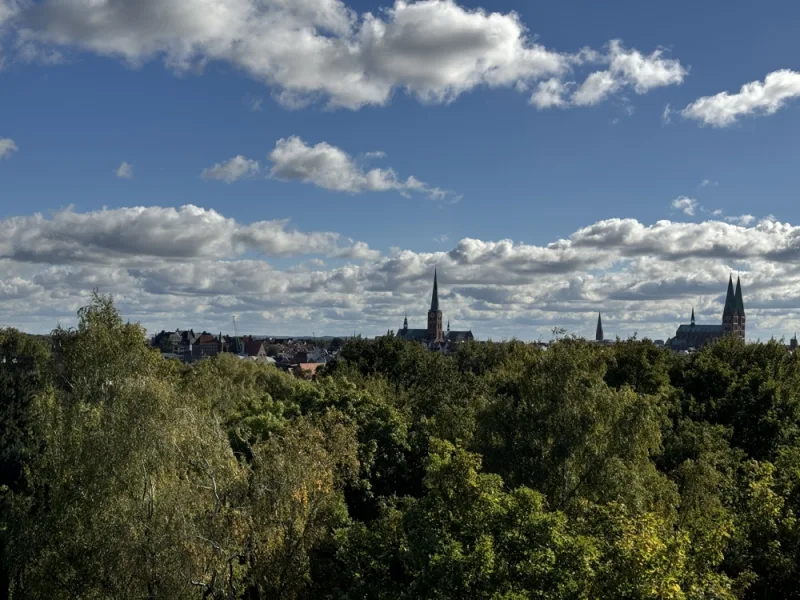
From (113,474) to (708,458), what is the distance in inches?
820

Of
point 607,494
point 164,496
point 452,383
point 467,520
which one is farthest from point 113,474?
point 452,383

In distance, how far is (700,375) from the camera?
46.5 m

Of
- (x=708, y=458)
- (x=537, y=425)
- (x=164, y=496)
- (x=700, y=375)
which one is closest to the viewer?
(x=164, y=496)

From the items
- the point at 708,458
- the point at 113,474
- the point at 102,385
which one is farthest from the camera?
the point at 102,385

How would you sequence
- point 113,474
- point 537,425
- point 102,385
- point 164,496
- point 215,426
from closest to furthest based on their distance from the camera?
point 164,496 < point 113,474 < point 215,426 < point 537,425 < point 102,385

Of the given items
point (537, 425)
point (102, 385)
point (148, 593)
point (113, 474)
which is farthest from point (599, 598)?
point (102, 385)

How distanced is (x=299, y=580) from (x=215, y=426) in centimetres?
528

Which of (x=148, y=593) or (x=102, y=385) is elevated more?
(x=102, y=385)

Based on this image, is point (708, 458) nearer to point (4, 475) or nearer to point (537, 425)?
point (537, 425)

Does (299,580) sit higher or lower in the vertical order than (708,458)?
lower

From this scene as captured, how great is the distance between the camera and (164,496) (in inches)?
761

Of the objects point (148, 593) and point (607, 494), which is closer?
point (148, 593)

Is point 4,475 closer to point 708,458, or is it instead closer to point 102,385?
point 102,385

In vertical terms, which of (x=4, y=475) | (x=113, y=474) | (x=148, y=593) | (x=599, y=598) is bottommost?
(x=4, y=475)
